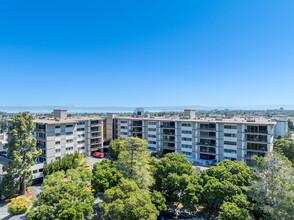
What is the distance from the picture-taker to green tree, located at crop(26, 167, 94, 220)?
2089cm

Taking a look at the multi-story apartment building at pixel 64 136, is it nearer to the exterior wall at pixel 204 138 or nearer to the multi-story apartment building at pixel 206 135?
the multi-story apartment building at pixel 206 135

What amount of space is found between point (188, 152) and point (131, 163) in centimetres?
3244

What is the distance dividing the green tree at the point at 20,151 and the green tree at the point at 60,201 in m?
15.3

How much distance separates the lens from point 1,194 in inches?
1377

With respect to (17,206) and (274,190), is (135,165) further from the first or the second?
(274,190)

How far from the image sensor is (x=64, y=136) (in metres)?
53.2

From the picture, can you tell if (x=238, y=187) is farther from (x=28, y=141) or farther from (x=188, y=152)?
(x=28, y=141)

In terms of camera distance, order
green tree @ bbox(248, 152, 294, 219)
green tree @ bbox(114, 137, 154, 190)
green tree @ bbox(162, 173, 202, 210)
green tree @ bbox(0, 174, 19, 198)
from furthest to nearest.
Result: green tree @ bbox(0, 174, 19, 198) < green tree @ bbox(114, 137, 154, 190) < green tree @ bbox(162, 173, 202, 210) < green tree @ bbox(248, 152, 294, 219)

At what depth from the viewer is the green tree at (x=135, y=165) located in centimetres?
2944

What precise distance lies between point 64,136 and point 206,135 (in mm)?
44830

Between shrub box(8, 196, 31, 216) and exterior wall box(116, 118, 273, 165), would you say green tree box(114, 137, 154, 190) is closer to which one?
shrub box(8, 196, 31, 216)

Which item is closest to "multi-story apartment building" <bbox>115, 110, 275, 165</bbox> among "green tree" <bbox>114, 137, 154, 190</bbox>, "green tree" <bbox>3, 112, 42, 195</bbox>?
"green tree" <bbox>114, 137, 154, 190</bbox>

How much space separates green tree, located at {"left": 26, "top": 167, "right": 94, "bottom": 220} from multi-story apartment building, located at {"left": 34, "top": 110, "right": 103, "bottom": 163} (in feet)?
93.6

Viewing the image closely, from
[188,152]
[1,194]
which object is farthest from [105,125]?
[1,194]
